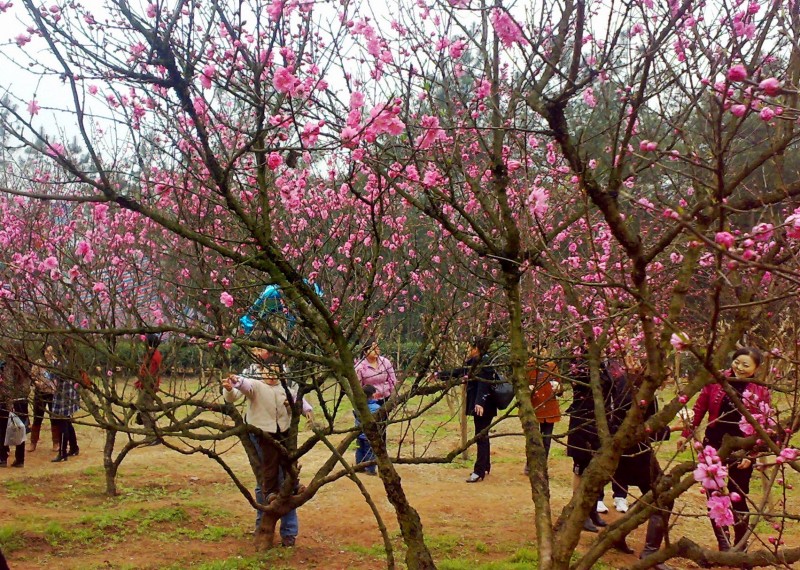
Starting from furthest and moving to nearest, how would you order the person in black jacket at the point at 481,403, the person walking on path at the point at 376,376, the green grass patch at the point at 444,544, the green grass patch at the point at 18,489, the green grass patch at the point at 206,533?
the person walking on path at the point at 376,376
the green grass patch at the point at 18,489
the person in black jacket at the point at 481,403
the green grass patch at the point at 206,533
the green grass patch at the point at 444,544

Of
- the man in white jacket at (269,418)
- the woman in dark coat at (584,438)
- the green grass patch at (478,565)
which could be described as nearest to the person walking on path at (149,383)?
the man in white jacket at (269,418)

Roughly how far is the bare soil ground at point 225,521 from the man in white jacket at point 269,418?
27 centimetres

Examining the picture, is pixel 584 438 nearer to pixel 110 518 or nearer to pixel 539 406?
pixel 539 406

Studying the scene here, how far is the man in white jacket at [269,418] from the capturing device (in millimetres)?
5770

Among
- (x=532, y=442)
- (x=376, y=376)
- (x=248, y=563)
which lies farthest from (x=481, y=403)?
(x=532, y=442)

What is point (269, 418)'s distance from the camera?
5.86 metres

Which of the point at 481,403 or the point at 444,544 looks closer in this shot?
the point at 444,544

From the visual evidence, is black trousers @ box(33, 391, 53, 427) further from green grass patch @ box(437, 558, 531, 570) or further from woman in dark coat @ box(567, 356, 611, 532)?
woman in dark coat @ box(567, 356, 611, 532)

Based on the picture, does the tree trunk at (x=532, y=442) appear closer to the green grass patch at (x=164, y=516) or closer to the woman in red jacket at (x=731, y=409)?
the woman in red jacket at (x=731, y=409)

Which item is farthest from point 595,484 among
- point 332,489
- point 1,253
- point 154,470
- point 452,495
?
point 154,470

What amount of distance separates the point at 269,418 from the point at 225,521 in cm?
177

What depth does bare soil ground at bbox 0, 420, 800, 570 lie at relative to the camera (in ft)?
19.0

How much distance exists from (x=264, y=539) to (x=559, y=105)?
475 cm

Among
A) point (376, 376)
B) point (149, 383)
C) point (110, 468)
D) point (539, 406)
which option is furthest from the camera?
point (376, 376)
